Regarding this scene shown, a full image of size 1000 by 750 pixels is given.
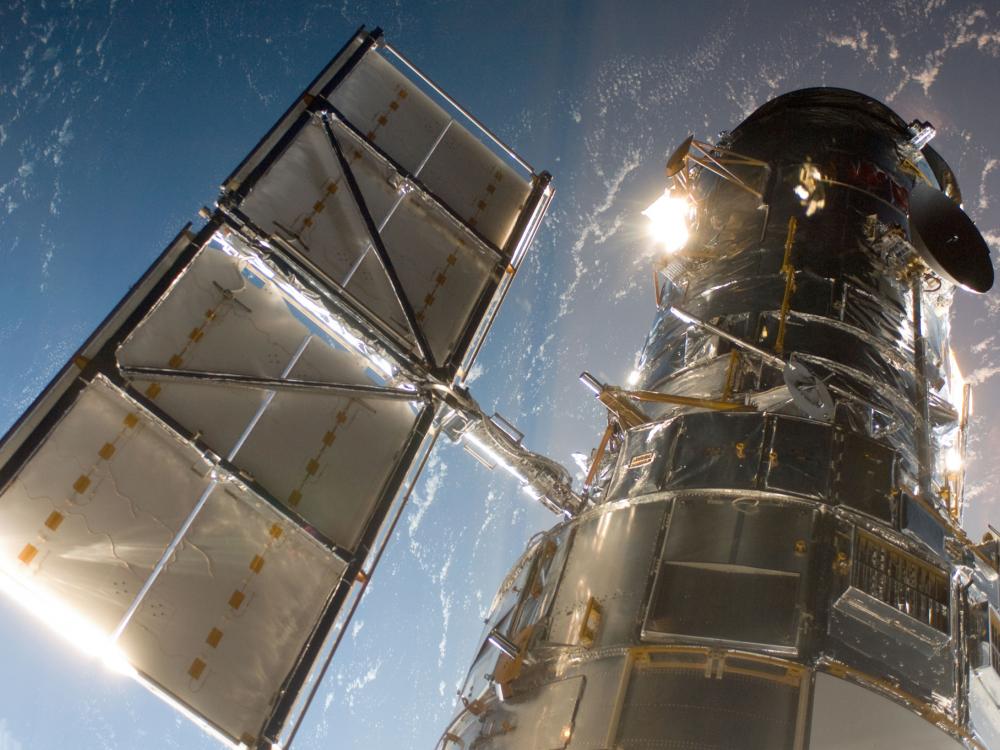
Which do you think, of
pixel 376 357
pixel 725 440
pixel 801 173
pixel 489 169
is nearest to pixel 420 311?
pixel 376 357

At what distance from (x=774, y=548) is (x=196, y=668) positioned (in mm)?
5126

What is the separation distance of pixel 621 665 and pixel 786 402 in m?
A: 3.43

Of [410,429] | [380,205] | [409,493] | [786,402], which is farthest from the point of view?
[380,205]

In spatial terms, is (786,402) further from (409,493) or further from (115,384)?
(115,384)

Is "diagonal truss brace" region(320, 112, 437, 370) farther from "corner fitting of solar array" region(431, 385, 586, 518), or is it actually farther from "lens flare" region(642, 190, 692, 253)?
"lens flare" region(642, 190, 692, 253)

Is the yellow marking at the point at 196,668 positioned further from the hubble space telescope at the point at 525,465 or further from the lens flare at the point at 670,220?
the lens flare at the point at 670,220

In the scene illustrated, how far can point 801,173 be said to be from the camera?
12.5 metres

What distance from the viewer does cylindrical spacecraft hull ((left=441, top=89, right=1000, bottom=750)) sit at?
6.52m

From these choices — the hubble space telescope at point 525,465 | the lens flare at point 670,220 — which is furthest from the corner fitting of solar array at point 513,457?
the lens flare at point 670,220

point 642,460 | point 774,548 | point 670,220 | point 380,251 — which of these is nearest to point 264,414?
point 380,251

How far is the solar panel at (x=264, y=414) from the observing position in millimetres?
7242

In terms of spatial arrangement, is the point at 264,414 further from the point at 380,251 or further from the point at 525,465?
the point at 525,465

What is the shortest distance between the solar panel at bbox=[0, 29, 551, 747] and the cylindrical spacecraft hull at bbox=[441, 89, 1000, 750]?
2.07m

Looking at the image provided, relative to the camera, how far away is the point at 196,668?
7.39 meters
